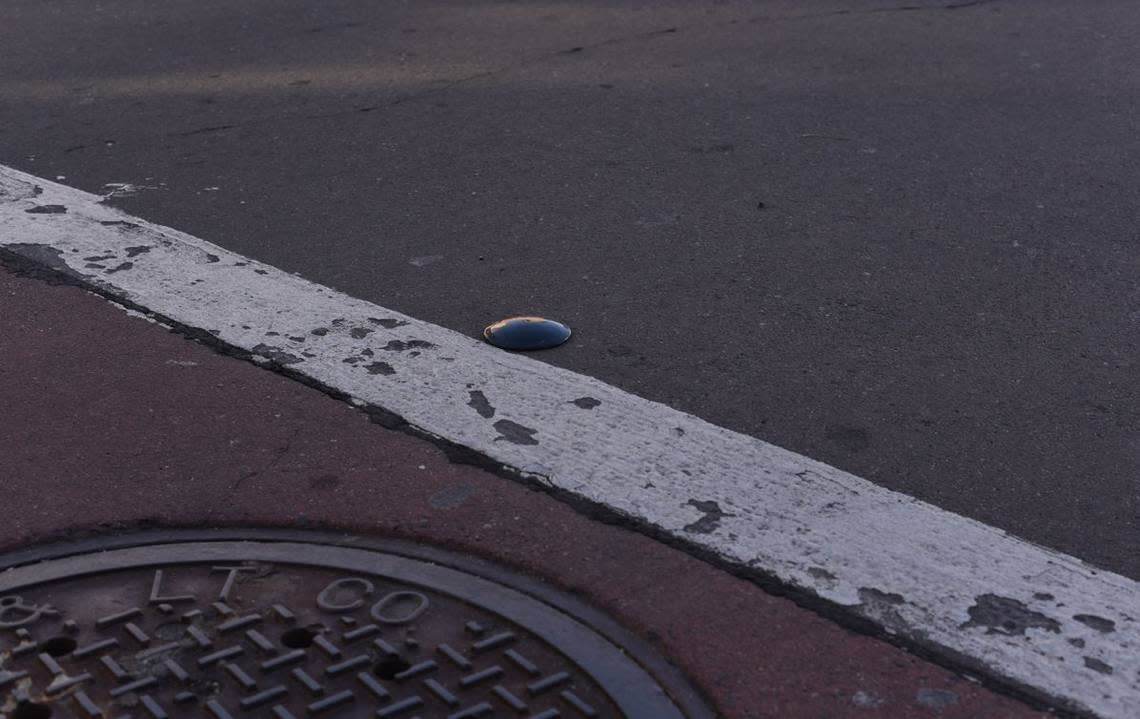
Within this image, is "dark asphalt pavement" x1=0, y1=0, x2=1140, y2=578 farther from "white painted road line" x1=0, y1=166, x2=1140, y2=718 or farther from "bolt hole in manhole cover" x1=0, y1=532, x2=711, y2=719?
"bolt hole in manhole cover" x1=0, y1=532, x2=711, y2=719

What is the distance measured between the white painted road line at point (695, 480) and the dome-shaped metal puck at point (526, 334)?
66 mm

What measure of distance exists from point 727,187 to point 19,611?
3.33m

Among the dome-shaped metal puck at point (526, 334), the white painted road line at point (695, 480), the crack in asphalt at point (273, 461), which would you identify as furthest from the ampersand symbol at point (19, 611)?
the dome-shaped metal puck at point (526, 334)

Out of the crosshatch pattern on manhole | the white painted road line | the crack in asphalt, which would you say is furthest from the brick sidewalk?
the crosshatch pattern on manhole

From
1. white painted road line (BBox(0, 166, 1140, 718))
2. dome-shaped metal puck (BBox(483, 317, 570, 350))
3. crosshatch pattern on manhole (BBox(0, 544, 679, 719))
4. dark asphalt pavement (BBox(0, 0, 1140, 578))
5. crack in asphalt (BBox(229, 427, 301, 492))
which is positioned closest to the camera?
crosshatch pattern on manhole (BBox(0, 544, 679, 719))

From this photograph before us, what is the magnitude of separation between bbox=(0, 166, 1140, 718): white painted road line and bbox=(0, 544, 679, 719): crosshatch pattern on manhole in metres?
0.57

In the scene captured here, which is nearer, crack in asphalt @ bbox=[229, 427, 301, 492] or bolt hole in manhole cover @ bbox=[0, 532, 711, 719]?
bolt hole in manhole cover @ bbox=[0, 532, 711, 719]

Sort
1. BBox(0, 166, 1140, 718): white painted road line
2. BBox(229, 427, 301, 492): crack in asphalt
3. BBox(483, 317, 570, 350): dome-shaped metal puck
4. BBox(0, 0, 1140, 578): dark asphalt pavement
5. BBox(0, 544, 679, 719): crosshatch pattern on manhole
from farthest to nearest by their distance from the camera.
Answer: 1. BBox(483, 317, 570, 350): dome-shaped metal puck
2. BBox(0, 0, 1140, 578): dark asphalt pavement
3. BBox(229, 427, 301, 492): crack in asphalt
4. BBox(0, 166, 1140, 718): white painted road line
5. BBox(0, 544, 679, 719): crosshatch pattern on manhole

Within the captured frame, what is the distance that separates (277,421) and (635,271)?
148 cm

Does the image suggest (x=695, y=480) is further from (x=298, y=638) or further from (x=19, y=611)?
(x=19, y=611)

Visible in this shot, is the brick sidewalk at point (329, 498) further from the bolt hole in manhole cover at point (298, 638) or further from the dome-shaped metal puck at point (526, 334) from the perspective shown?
the dome-shaped metal puck at point (526, 334)

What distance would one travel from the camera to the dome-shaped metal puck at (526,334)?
3.97 metres

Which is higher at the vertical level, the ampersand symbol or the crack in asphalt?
the crack in asphalt

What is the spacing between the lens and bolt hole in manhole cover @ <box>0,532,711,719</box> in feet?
8.12
